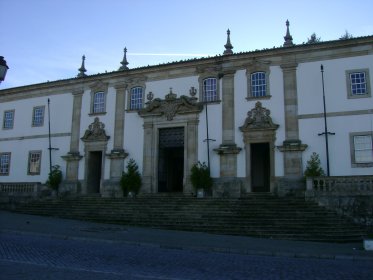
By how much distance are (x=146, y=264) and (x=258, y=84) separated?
1620 centimetres

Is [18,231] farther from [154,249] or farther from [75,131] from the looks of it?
[75,131]

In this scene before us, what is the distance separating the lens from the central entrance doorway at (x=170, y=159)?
2542cm

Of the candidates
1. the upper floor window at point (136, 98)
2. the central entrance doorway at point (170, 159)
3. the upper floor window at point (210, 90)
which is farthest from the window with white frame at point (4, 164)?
the upper floor window at point (210, 90)

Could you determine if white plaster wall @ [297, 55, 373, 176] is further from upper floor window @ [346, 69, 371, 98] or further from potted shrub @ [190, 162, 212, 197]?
potted shrub @ [190, 162, 212, 197]

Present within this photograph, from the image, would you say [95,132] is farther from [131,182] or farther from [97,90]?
[131,182]

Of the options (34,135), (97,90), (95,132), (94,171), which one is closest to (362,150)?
(95,132)

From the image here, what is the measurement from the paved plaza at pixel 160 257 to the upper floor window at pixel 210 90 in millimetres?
10929

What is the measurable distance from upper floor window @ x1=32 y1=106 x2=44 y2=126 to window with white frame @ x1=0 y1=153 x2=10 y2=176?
3.23 m

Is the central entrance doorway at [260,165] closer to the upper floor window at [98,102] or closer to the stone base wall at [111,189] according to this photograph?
the stone base wall at [111,189]

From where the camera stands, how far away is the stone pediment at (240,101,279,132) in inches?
887

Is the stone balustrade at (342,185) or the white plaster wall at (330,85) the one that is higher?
the white plaster wall at (330,85)

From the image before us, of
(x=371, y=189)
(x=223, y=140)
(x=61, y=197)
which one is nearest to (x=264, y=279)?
(x=371, y=189)

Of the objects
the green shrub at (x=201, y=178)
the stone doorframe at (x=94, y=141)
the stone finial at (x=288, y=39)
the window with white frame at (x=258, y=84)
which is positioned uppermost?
the stone finial at (x=288, y=39)

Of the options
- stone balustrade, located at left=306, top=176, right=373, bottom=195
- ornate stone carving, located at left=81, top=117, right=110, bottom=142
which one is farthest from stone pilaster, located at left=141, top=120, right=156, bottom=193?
stone balustrade, located at left=306, top=176, right=373, bottom=195
